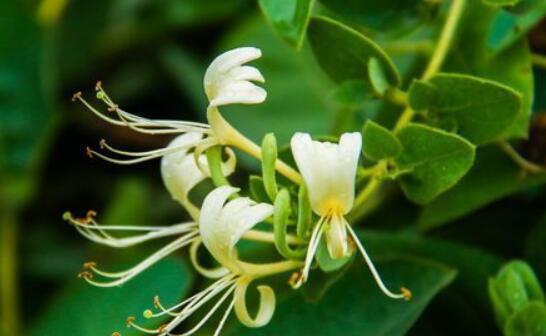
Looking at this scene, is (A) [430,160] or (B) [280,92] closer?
(A) [430,160]

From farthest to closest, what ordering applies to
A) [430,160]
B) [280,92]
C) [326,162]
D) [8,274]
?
[280,92], [8,274], [430,160], [326,162]

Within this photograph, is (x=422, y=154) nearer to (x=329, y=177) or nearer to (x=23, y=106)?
(x=329, y=177)

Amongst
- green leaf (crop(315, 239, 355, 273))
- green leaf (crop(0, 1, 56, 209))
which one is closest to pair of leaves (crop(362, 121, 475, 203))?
green leaf (crop(315, 239, 355, 273))

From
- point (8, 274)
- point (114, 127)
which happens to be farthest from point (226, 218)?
point (114, 127)

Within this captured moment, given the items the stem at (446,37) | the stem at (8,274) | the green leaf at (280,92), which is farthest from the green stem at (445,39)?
the stem at (8,274)

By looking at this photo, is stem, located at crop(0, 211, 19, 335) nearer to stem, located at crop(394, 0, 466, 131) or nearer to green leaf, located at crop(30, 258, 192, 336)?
green leaf, located at crop(30, 258, 192, 336)

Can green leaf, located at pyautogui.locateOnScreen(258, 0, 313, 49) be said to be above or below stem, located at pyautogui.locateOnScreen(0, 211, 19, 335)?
above
